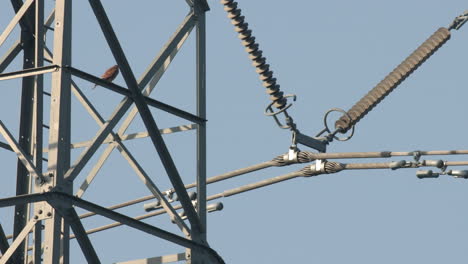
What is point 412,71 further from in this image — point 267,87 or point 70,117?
point 70,117

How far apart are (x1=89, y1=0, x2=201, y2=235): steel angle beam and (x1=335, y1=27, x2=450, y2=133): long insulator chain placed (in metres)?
4.85

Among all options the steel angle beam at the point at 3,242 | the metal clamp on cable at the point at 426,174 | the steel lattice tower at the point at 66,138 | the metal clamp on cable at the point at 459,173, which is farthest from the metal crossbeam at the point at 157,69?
the metal clamp on cable at the point at 459,173

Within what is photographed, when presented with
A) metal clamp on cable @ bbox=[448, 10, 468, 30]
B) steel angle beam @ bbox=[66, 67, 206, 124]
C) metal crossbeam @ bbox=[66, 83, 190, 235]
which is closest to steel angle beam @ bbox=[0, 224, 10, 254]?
metal crossbeam @ bbox=[66, 83, 190, 235]

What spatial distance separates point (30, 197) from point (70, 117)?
1099 millimetres

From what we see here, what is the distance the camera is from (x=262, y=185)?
2278 cm

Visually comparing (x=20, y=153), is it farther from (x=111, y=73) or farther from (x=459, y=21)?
(x=459, y=21)

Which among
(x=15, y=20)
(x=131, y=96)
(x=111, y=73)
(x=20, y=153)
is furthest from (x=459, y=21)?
(x=20, y=153)

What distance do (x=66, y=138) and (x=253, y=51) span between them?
5683 millimetres

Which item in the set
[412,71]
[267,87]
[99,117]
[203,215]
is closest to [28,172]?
[99,117]

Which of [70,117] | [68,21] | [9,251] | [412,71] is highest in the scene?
[412,71]

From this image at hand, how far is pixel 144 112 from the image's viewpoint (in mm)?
18047

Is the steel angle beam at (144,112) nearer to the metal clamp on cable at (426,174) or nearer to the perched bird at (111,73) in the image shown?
the perched bird at (111,73)

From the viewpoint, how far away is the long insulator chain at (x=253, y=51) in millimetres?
21312

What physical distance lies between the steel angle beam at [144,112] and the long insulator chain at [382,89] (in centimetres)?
485
